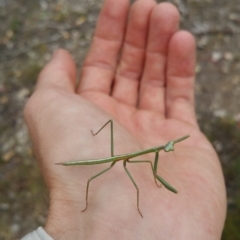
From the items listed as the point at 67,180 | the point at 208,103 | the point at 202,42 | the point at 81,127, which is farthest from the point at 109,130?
the point at 202,42

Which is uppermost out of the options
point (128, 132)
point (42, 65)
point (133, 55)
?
point (133, 55)

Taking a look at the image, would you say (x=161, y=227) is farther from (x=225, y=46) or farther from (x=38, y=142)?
(x=225, y=46)

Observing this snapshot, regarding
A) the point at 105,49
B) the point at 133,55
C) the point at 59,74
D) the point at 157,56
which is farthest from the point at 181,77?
the point at 59,74

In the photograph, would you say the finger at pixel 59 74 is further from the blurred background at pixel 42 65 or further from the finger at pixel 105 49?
the blurred background at pixel 42 65

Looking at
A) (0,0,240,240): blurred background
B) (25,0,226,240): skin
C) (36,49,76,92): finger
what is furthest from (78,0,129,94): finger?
(0,0,240,240): blurred background

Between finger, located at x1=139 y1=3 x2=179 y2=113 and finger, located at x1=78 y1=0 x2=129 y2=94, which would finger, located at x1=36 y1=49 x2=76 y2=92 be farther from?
finger, located at x1=139 y1=3 x2=179 y2=113

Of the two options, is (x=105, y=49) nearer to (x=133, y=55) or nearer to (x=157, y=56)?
(x=133, y=55)

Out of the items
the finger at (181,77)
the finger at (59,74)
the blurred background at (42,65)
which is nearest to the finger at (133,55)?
the finger at (181,77)

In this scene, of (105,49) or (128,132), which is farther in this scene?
(105,49)
